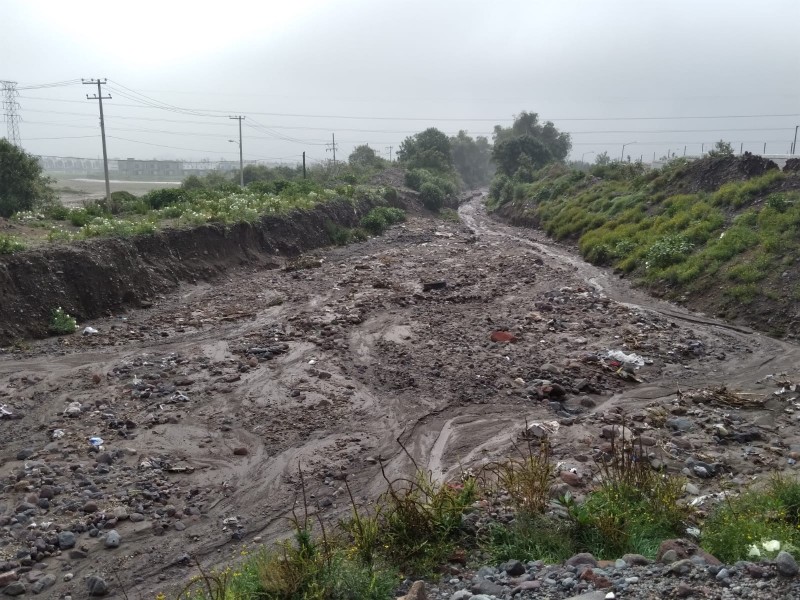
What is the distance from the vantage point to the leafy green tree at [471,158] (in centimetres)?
9612

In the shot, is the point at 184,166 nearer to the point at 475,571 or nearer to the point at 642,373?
the point at 642,373

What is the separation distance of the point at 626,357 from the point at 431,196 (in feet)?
103

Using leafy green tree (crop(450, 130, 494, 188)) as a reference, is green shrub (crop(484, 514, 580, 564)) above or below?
below

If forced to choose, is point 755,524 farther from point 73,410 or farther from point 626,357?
point 73,410

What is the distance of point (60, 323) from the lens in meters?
11.8

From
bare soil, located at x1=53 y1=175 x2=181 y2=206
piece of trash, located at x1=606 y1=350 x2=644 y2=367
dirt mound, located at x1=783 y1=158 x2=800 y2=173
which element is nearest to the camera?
piece of trash, located at x1=606 y1=350 x2=644 y2=367

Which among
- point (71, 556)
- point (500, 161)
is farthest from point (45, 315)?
point (500, 161)

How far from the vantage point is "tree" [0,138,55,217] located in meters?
20.9

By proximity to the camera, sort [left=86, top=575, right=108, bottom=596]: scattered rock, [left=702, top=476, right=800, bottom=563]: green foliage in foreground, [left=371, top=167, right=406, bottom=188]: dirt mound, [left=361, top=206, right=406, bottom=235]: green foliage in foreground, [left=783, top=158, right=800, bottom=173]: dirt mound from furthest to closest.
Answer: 1. [left=371, top=167, right=406, bottom=188]: dirt mound
2. [left=361, top=206, right=406, bottom=235]: green foliage in foreground
3. [left=783, top=158, right=800, bottom=173]: dirt mound
4. [left=86, top=575, right=108, bottom=596]: scattered rock
5. [left=702, top=476, right=800, bottom=563]: green foliage in foreground

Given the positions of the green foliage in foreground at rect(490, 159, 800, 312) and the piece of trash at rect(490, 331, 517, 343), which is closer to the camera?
the piece of trash at rect(490, 331, 517, 343)

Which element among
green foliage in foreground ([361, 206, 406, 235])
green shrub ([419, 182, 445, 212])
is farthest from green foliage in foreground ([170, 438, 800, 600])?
Answer: green shrub ([419, 182, 445, 212])

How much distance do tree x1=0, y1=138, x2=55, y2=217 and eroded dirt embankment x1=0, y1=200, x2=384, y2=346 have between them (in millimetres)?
7656

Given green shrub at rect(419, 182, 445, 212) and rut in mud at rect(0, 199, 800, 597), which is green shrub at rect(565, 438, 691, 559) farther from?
green shrub at rect(419, 182, 445, 212)

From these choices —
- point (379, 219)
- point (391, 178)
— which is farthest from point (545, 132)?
point (379, 219)
